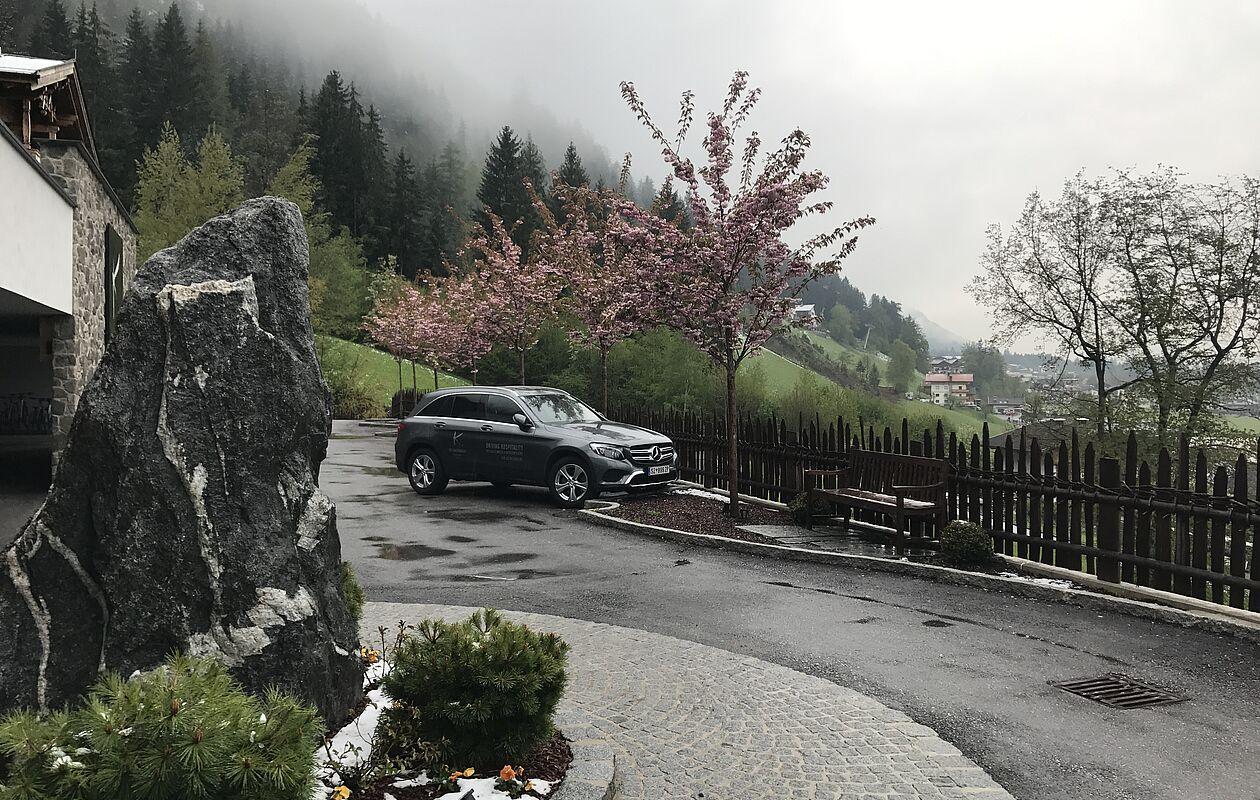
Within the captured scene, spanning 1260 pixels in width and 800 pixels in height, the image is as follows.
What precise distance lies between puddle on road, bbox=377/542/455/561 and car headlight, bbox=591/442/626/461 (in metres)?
3.74

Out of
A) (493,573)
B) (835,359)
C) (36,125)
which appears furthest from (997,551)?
(835,359)

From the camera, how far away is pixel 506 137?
8094 cm

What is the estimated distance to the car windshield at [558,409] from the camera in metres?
15.3

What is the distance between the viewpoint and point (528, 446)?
49.3 feet

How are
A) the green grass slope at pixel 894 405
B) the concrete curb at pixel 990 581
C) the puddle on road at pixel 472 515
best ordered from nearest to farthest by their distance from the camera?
the concrete curb at pixel 990 581
the puddle on road at pixel 472 515
the green grass slope at pixel 894 405

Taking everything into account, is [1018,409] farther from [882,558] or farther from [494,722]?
[494,722]

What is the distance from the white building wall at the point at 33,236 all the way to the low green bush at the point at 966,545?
1008cm

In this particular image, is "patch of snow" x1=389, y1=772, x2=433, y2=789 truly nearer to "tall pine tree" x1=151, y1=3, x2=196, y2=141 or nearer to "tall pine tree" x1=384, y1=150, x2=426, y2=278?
"tall pine tree" x1=384, y1=150, x2=426, y2=278

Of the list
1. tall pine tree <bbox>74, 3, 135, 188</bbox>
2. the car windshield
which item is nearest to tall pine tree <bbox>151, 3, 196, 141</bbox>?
tall pine tree <bbox>74, 3, 135, 188</bbox>

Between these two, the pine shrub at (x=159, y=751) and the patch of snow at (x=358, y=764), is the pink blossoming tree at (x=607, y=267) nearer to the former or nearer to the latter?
the patch of snow at (x=358, y=764)

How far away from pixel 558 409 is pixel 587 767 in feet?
38.2

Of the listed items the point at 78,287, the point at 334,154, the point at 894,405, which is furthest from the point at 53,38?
the point at 78,287

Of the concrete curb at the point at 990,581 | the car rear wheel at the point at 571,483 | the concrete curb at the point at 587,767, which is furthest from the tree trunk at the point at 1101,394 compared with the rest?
the concrete curb at the point at 587,767

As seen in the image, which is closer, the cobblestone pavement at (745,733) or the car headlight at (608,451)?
the cobblestone pavement at (745,733)
